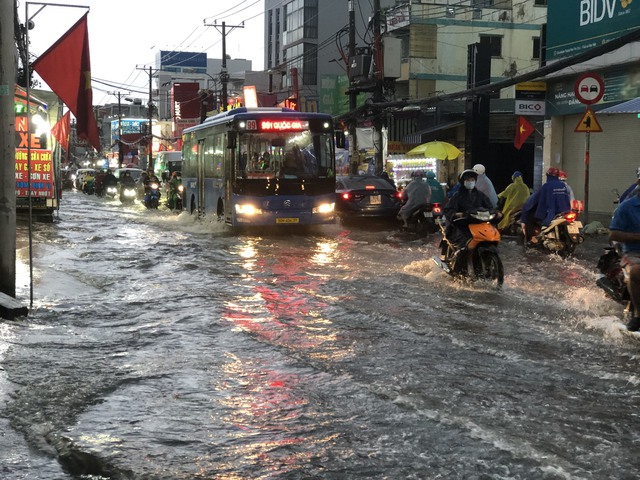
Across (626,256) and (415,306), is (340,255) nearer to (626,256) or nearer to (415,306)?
(415,306)

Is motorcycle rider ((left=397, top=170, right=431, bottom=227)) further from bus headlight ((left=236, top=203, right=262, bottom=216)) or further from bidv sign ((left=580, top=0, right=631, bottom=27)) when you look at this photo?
bidv sign ((left=580, top=0, right=631, bottom=27))

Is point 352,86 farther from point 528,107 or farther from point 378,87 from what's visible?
point 528,107

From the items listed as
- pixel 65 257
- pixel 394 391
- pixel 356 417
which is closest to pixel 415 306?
pixel 394 391

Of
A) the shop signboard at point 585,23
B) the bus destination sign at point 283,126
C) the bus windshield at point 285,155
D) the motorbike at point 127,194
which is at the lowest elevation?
the motorbike at point 127,194

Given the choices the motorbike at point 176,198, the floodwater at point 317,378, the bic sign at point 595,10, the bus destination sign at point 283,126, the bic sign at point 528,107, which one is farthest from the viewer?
the motorbike at point 176,198

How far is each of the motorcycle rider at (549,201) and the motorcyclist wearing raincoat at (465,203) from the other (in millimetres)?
4692

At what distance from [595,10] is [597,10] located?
0.10m

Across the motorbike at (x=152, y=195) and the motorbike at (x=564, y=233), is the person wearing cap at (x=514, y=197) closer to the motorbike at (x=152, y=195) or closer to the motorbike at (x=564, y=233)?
the motorbike at (x=564, y=233)

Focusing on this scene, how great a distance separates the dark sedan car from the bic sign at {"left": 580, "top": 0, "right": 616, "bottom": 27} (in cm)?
843

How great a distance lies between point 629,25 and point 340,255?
12780 millimetres

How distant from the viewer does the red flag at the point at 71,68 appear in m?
11.5

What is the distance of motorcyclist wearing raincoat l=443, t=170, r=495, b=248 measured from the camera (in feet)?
39.2

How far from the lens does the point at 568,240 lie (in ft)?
53.1

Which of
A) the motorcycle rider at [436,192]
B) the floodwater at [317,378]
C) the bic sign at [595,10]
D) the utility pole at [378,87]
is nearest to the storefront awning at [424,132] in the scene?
the utility pole at [378,87]
